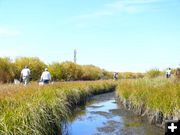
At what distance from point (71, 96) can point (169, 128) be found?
17.3 m

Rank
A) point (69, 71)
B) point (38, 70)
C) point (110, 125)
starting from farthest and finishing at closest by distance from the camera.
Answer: point (69, 71) → point (38, 70) → point (110, 125)

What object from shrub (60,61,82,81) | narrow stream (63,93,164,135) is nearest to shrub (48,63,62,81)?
shrub (60,61,82,81)

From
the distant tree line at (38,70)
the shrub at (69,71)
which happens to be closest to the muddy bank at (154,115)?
the distant tree line at (38,70)

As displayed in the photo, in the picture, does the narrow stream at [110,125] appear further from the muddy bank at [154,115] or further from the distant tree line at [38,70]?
the distant tree line at [38,70]

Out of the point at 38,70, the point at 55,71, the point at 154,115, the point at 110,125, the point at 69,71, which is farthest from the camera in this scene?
the point at 69,71

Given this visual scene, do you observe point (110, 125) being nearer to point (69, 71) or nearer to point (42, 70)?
point (42, 70)

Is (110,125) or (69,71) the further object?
(69,71)

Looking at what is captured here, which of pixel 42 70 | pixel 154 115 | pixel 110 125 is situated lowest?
pixel 110 125

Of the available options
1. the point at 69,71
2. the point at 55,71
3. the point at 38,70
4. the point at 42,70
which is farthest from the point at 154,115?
the point at 69,71

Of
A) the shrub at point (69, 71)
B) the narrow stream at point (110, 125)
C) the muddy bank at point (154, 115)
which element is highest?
the shrub at point (69, 71)

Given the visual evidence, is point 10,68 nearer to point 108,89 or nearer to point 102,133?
point 108,89

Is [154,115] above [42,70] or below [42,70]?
below

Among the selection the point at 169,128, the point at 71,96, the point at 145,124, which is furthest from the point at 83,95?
the point at 169,128

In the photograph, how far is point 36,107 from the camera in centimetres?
914
